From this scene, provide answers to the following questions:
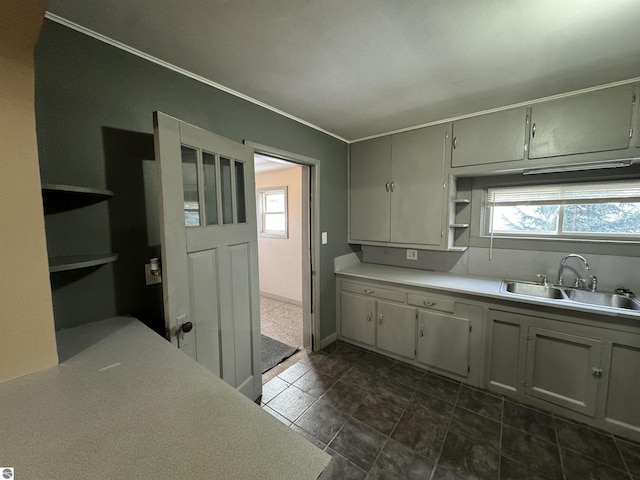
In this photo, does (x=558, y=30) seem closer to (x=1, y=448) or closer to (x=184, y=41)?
(x=184, y=41)

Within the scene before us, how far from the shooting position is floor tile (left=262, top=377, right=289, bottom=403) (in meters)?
2.09

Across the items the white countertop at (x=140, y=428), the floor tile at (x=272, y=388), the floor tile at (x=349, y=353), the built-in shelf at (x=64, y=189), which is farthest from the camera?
the floor tile at (x=349, y=353)

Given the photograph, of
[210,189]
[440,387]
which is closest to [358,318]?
[440,387]

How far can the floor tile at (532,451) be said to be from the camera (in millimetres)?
1500

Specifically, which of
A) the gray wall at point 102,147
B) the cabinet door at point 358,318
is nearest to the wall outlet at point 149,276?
the gray wall at point 102,147

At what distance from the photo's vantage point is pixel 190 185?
1.44 metres

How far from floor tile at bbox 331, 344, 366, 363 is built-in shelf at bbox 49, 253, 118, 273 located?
2.20 m

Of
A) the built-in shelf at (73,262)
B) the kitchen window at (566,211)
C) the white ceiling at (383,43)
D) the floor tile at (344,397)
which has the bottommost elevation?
the floor tile at (344,397)

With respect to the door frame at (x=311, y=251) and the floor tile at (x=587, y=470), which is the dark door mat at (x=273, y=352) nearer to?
the door frame at (x=311, y=251)

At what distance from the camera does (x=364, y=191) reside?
2953mm

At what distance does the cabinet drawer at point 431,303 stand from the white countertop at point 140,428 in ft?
6.41

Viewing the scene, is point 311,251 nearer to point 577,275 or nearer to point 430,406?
point 430,406

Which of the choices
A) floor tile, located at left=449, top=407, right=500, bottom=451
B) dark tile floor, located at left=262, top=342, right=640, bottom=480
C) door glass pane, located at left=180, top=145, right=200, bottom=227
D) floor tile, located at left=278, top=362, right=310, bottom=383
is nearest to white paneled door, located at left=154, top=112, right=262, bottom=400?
door glass pane, located at left=180, top=145, right=200, bottom=227

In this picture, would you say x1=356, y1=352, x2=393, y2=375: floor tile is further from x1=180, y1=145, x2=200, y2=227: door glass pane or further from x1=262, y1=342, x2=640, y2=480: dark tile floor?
x1=180, y1=145, x2=200, y2=227: door glass pane
